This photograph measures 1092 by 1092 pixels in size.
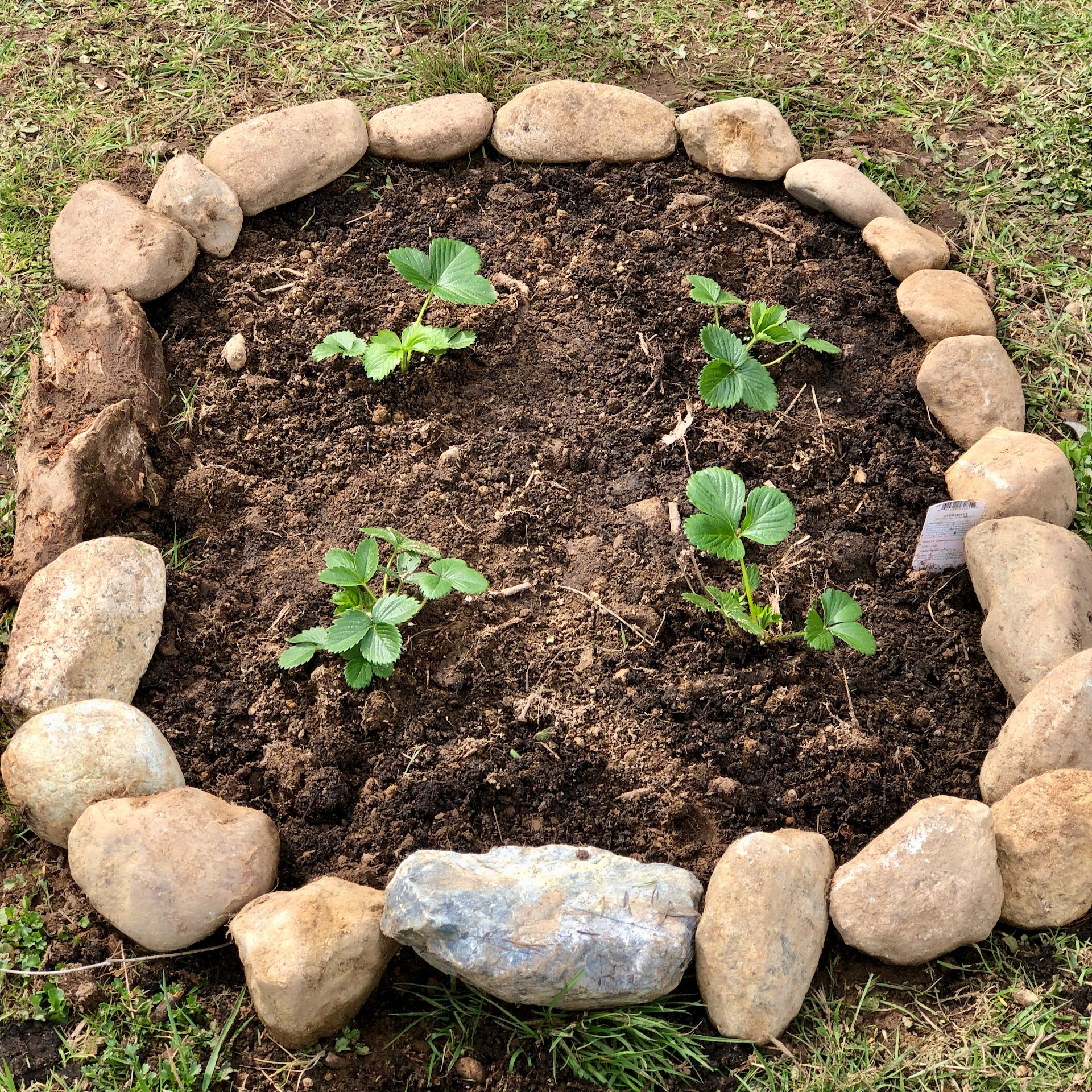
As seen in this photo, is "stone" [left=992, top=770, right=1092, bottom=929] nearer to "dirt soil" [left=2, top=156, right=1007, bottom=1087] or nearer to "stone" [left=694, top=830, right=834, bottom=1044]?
"dirt soil" [left=2, top=156, right=1007, bottom=1087]

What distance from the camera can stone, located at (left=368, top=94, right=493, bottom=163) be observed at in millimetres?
3693

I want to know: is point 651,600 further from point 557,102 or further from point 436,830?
point 557,102

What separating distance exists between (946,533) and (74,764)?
2.08 m

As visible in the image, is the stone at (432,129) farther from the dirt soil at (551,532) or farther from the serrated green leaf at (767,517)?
the serrated green leaf at (767,517)

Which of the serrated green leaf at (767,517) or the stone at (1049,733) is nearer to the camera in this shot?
the stone at (1049,733)

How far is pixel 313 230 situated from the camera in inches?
141

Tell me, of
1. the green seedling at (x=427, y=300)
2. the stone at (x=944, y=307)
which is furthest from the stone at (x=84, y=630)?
the stone at (x=944, y=307)

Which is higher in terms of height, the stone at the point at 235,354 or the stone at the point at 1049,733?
the stone at the point at 235,354

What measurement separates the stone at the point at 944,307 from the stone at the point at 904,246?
66 millimetres

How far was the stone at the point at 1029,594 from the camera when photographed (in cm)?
258

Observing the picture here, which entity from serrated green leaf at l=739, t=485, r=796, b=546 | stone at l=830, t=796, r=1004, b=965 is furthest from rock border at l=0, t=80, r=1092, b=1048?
serrated green leaf at l=739, t=485, r=796, b=546

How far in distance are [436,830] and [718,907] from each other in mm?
620

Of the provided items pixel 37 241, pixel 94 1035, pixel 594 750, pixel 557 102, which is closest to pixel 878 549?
pixel 594 750

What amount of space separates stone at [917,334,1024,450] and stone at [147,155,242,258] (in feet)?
6.92
